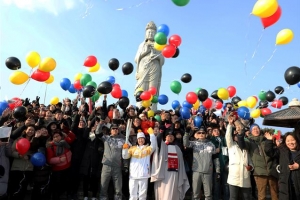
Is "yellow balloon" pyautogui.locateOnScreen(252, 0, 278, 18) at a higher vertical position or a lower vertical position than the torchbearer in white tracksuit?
higher

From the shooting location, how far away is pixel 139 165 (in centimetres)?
528

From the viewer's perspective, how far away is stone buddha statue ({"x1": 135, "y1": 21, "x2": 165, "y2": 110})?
13.6 metres

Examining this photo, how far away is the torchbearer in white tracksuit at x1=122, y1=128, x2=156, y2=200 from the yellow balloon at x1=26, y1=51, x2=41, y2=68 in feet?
9.35

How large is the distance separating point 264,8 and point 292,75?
180 centimetres

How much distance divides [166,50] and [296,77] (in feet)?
10.7

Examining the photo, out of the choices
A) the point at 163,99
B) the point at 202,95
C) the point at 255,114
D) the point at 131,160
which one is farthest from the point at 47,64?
the point at 255,114

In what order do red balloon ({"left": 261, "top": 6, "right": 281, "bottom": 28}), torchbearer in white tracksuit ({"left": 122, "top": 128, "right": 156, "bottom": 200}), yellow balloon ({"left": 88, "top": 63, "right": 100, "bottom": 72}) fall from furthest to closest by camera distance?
yellow balloon ({"left": 88, "top": 63, "right": 100, "bottom": 72}), red balloon ({"left": 261, "top": 6, "right": 281, "bottom": 28}), torchbearer in white tracksuit ({"left": 122, "top": 128, "right": 156, "bottom": 200})

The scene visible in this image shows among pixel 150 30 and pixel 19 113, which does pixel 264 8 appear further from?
pixel 150 30

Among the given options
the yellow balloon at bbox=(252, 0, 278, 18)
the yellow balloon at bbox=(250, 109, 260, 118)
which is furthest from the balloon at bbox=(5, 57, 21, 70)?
the yellow balloon at bbox=(250, 109, 260, 118)

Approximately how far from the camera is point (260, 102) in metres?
8.77

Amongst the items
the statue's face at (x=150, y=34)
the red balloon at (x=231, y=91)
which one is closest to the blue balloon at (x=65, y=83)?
the red balloon at (x=231, y=91)

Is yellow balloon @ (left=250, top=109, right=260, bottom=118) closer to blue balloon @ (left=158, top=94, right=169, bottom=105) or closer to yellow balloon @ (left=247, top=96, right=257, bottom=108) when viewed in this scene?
yellow balloon @ (left=247, top=96, right=257, bottom=108)

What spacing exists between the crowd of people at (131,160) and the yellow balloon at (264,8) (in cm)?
194

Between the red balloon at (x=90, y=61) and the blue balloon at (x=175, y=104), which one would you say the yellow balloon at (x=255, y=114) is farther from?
the red balloon at (x=90, y=61)
